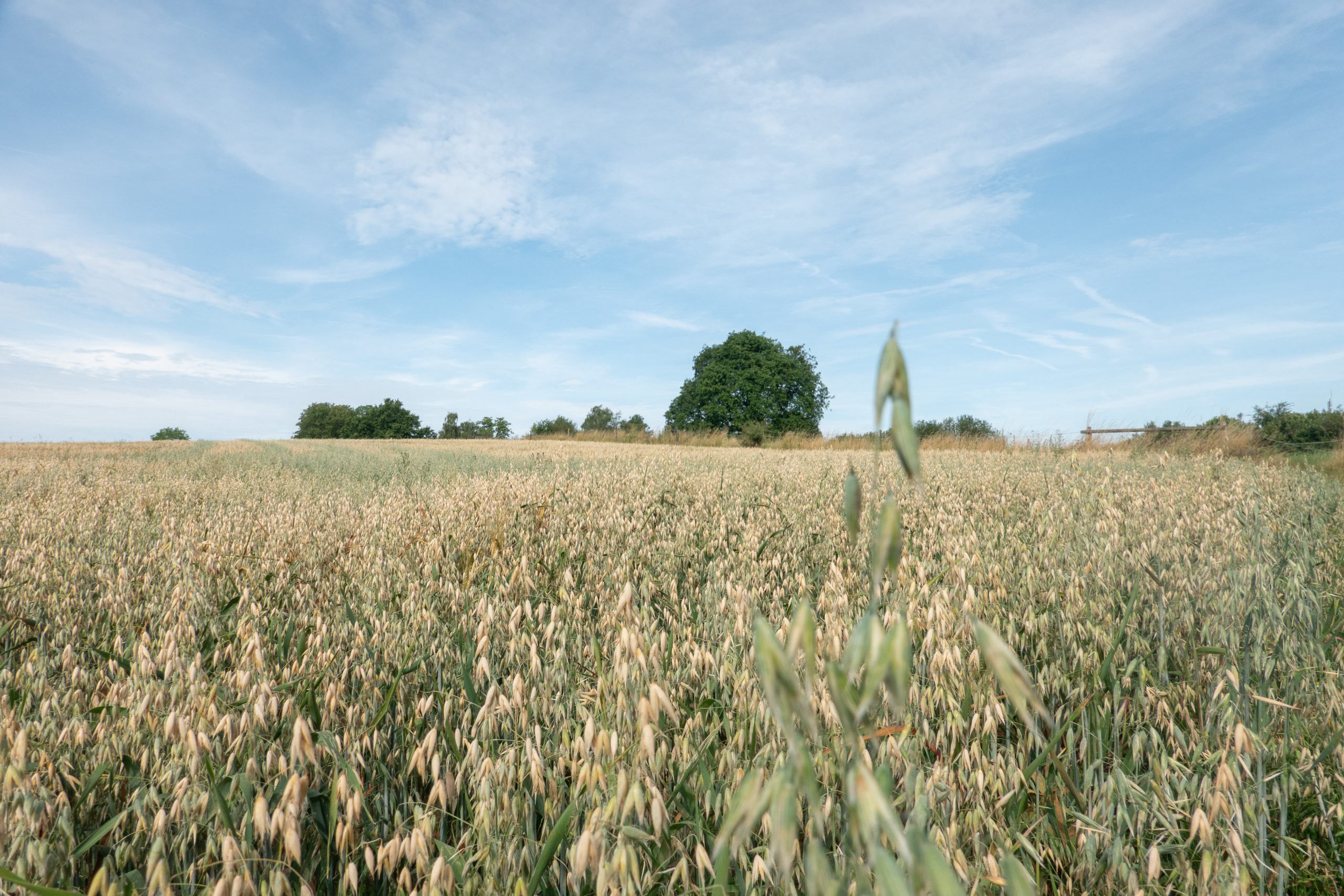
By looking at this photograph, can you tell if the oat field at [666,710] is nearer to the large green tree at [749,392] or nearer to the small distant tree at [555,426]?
the large green tree at [749,392]

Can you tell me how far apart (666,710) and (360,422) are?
10364 cm

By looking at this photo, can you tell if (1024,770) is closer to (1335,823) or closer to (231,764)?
(1335,823)

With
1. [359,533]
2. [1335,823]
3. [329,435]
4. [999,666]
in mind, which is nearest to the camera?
[999,666]

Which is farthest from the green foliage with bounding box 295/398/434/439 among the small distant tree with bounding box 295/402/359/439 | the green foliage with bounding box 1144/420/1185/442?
the green foliage with bounding box 1144/420/1185/442

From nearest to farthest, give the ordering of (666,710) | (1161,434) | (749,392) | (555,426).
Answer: (666,710), (1161,434), (749,392), (555,426)

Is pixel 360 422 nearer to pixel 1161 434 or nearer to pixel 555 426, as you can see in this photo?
pixel 555 426

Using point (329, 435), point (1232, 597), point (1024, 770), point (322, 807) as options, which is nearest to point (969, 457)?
point (1232, 597)

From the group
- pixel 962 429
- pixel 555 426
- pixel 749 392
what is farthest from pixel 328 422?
pixel 962 429

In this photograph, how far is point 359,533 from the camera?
4.15m

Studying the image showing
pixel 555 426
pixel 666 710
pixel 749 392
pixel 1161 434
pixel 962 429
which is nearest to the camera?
pixel 666 710

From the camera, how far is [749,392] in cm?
4984

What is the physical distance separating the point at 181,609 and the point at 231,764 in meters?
1.55

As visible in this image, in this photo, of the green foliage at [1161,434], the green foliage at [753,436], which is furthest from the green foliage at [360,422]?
the green foliage at [1161,434]

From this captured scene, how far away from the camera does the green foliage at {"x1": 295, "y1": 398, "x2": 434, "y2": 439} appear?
94.1 m
